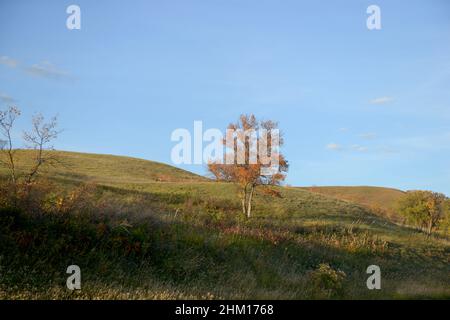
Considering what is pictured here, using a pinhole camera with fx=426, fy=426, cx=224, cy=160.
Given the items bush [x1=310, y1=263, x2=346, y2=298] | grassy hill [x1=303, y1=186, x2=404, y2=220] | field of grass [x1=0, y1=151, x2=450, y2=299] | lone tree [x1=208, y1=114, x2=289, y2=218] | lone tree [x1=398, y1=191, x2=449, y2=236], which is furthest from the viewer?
grassy hill [x1=303, y1=186, x2=404, y2=220]

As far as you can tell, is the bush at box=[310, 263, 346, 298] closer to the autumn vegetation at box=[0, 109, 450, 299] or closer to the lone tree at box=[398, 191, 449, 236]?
the autumn vegetation at box=[0, 109, 450, 299]

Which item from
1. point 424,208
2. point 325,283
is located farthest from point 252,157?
point 424,208

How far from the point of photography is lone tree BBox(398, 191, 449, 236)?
62.1 meters

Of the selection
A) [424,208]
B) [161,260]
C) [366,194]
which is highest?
[366,194]

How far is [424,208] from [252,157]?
3741cm

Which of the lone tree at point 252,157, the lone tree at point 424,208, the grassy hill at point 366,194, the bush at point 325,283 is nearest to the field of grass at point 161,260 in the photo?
the bush at point 325,283

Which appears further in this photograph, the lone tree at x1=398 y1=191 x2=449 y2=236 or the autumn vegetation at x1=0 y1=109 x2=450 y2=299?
the lone tree at x1=398 y1=191 x2=449 y2=236

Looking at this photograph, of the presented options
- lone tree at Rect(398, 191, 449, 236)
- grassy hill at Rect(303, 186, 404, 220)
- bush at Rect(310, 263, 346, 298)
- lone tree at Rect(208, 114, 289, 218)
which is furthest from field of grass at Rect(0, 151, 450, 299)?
grassy hill at Rect(303, 186, 404, 220)

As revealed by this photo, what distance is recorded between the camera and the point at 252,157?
37031 mm

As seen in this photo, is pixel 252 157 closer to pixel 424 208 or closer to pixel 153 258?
pixel 153 258

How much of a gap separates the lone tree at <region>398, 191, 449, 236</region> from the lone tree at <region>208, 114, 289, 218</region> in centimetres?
3398

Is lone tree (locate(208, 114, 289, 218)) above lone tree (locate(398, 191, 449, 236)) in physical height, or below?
above

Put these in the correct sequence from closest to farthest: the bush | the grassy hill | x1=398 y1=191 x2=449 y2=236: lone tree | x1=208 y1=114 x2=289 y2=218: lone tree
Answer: the bush → x1=208 y1=114 x2=289 y2=218: lone tree → x1=398 y1=191 x2=449 y2=236: lone tree → the grassy hill
